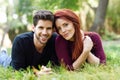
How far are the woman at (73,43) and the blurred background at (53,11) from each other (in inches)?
172

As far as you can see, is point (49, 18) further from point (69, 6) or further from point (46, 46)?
point (69, 6)

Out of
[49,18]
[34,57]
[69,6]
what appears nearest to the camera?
[49,18]

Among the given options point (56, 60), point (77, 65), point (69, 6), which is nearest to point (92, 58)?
point (77, 65)

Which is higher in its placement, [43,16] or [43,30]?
[43,16]

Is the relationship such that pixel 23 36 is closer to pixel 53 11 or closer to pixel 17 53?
pixel 17 53

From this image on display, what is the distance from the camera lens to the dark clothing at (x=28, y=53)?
4688mm

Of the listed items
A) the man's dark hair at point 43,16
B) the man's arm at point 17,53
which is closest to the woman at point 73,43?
the man's dark hair at point 43,16

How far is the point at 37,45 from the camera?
4.80 meters

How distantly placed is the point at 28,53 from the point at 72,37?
2.29 feet

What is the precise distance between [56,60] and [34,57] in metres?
0.37

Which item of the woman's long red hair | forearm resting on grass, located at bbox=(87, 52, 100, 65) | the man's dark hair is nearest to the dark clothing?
the man's dark hair

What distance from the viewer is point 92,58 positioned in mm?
4684

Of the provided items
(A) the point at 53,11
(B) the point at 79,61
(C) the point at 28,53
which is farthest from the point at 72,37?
(A) the point at 53,11

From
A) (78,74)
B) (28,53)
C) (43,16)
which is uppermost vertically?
(43,16)
